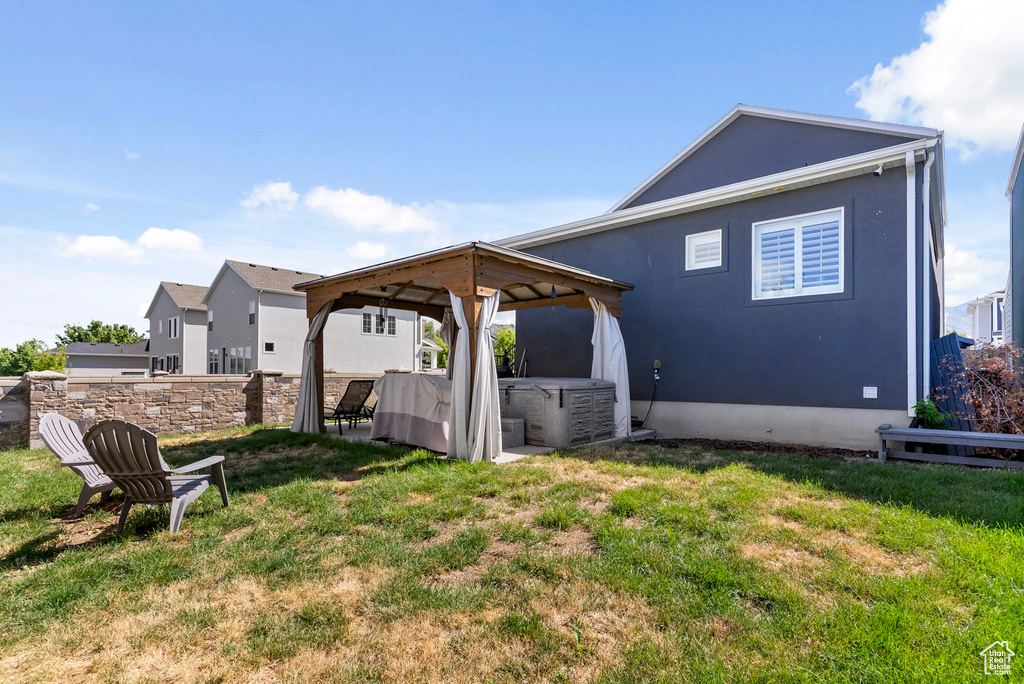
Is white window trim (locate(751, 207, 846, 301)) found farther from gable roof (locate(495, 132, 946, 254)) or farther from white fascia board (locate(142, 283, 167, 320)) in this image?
white fascia board (locate(142, 283, 167, 320))

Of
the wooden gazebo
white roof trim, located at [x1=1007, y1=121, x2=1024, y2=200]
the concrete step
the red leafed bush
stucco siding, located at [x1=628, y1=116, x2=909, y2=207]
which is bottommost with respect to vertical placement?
the concrete step

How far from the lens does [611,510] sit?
14.5ft

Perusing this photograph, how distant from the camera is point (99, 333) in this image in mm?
47312

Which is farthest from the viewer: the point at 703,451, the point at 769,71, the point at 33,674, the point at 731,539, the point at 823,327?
the point at 769,71

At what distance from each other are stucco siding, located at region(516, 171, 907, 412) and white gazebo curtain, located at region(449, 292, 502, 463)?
405 centimetres

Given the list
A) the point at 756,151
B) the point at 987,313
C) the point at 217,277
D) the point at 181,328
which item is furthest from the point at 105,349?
the point at 987,313

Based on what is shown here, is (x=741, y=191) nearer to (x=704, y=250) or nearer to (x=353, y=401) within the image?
(x=704, y=250)

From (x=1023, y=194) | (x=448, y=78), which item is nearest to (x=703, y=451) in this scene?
(x=448, y=78)

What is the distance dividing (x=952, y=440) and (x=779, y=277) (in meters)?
3.31

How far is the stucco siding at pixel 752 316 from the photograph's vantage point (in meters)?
7.42

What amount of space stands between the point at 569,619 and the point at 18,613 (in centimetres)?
296

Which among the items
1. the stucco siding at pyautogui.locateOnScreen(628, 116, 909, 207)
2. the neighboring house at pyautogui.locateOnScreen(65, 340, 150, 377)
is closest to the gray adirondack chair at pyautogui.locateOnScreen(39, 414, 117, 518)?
the stucco siding at pyautogui.locateOnScreen(628, 116, 909, 207)

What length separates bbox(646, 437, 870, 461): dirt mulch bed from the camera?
7152mm

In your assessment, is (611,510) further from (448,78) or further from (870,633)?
(448,78)
